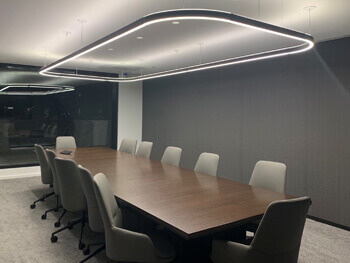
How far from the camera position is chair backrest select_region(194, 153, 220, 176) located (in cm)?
383

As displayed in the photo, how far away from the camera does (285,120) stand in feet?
16.1

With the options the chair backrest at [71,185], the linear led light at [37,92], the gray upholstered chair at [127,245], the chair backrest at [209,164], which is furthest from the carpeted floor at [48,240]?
the linear led light at [37,92]

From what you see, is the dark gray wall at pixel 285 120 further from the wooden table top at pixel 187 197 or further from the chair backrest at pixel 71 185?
the chair backrest at pixel 71 185

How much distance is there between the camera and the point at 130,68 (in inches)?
295

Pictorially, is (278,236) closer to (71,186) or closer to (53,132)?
(71,186)

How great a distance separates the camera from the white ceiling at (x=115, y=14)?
306 cm

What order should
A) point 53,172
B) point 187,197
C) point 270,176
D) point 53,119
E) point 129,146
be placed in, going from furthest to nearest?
point 53,119
point 129,146
point 53,172
point 270,176
point 187,197

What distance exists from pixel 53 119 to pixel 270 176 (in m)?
6.19

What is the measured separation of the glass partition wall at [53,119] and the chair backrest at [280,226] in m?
6.78

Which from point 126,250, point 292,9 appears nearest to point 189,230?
point 126,250

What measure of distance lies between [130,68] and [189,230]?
6219 mm

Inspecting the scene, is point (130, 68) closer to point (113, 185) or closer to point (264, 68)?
point (264, 68)

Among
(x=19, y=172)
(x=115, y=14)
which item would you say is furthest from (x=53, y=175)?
(x=19, y=172)

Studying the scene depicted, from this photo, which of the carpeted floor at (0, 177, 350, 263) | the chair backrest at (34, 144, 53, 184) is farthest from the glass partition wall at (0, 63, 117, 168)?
the chair backrest at (34, 144, 53, 184)
